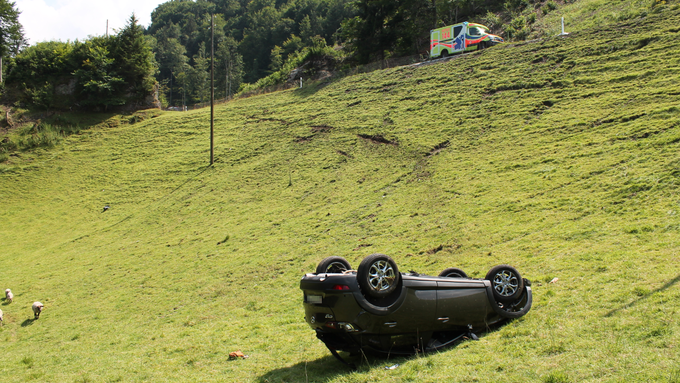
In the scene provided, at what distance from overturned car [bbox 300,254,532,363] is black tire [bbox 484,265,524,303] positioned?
11.3 inches

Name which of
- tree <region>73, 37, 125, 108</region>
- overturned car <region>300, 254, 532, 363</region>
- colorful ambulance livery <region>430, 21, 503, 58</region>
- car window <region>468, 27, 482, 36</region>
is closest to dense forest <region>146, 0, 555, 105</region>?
colorful ambulance livery <region>430, 21, 503, 58</region>

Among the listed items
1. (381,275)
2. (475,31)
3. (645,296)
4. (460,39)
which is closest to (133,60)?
(460,39)

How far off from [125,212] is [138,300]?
19141 millimetres

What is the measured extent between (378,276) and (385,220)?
1345 cm

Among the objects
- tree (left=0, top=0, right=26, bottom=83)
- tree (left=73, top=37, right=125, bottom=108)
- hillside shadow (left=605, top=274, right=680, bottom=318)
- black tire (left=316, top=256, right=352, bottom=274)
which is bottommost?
hillside shadow (left=605, top=274, right=680, bottom=318)

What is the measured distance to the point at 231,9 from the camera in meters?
192

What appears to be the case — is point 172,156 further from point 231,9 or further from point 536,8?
point 231,9

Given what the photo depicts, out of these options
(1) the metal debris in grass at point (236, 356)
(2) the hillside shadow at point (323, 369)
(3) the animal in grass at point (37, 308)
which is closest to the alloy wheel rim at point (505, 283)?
(2) the hillside shadow at point (323, 369)

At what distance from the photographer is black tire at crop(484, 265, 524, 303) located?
7.87 meters

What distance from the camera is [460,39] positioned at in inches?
1816

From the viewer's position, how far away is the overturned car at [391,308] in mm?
6426

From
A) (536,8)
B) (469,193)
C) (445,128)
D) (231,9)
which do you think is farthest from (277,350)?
(231,9)

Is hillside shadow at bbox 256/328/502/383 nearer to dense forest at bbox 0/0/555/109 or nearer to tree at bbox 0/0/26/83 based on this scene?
dense forest at bbox 0/0/555/109

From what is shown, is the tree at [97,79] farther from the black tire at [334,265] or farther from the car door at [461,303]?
the car door at [461,303]
